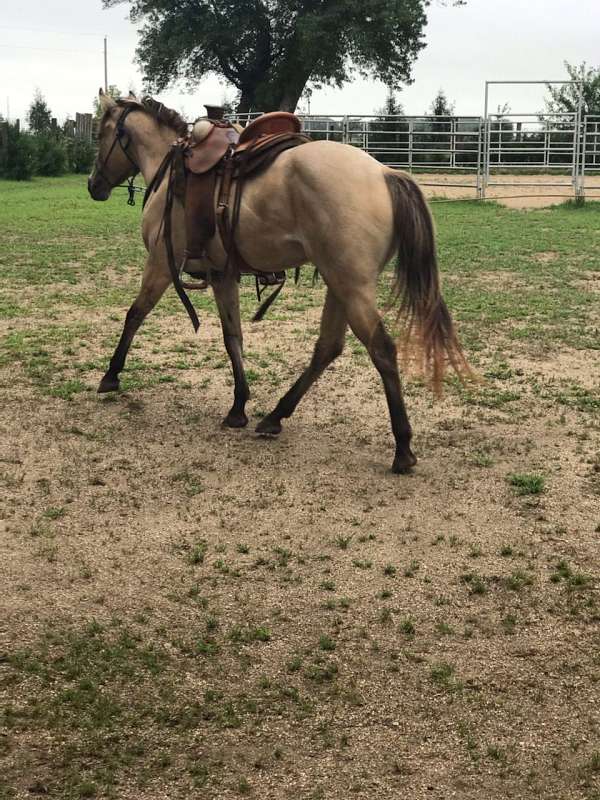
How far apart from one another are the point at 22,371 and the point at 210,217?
2.19 meters

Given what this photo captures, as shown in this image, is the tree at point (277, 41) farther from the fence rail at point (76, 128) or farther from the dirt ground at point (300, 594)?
the dirt ground at point (300, 594)

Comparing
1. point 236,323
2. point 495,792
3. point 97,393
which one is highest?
point 236,323

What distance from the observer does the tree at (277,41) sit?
3412cm

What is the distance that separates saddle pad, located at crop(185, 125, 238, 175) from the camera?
5.60m

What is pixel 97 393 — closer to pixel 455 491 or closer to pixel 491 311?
pixel 455 491

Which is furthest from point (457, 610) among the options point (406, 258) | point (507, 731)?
point (406, 258)

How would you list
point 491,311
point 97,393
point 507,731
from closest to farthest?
point 507,731 → point 97,393 → point 491,311

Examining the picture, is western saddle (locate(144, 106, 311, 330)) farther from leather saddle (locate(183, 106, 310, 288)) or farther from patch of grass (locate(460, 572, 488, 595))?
patch of grass (locate(460, 572, 488, 595))

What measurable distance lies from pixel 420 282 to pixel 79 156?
95.2 feet

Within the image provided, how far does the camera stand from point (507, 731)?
2.94 metres

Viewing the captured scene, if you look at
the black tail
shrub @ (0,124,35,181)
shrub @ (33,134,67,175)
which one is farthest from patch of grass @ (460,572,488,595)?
shrub @ (33,134,67,175)

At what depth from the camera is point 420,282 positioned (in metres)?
5.11

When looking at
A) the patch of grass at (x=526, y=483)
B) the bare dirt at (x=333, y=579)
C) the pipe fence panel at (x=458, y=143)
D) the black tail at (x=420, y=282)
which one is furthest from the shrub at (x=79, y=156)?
the patch of grass at (x=526, y=483)

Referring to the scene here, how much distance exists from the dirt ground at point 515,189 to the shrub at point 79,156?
11.6 meters
